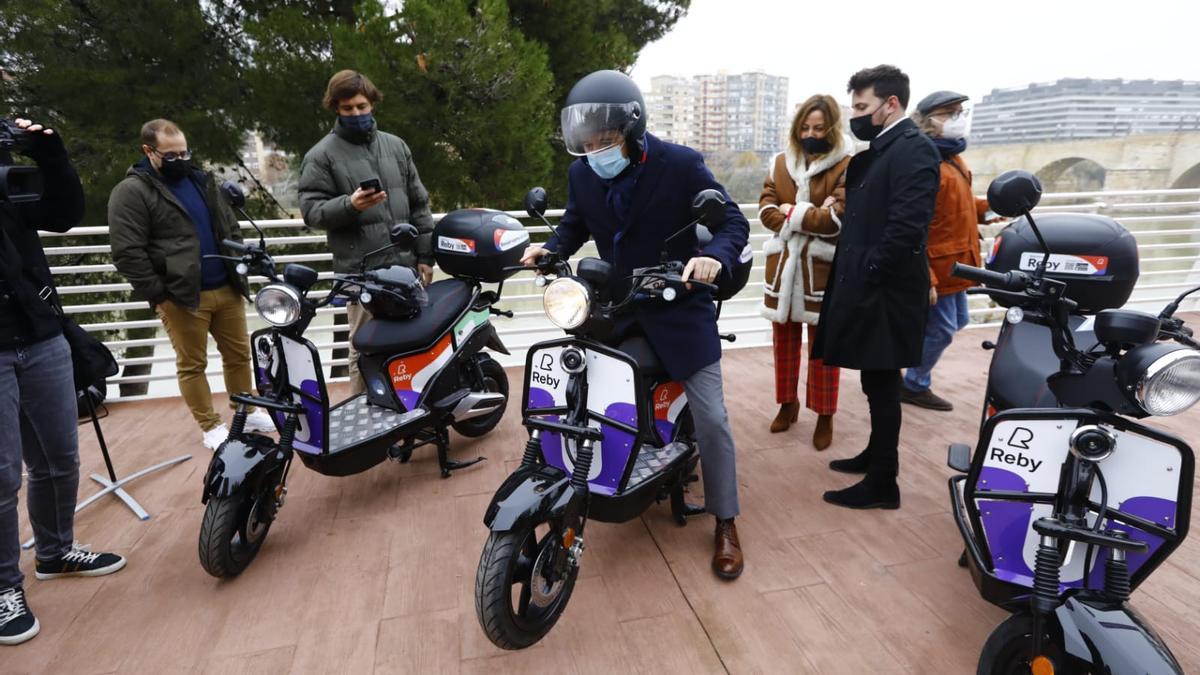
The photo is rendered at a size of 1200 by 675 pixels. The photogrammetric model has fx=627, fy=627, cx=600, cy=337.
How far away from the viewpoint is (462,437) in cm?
342

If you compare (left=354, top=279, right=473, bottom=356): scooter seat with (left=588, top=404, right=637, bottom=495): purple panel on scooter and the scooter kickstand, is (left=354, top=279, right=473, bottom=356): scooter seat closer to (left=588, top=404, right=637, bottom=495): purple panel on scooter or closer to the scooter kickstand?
the scooter kickstand

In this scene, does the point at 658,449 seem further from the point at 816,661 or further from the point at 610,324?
the point at 816,661

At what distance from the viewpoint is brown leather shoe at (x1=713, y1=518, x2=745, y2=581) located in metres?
2.14

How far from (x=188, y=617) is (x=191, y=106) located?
14.9 ft

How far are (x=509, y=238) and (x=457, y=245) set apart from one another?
9.9 inches

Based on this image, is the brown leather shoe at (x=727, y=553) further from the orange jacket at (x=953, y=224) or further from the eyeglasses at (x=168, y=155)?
the eyeglasses at (x=168, y=155)

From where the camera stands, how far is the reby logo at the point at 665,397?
7.33ft

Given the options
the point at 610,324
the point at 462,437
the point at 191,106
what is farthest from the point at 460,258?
the point at 191,106

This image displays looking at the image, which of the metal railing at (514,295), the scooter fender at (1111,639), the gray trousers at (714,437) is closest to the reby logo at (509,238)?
the metal railing at (514,295)

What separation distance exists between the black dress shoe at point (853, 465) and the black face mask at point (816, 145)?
4.61 ft

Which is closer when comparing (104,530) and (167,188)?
(104,530)

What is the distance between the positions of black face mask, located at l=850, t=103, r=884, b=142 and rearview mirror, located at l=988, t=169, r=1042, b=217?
78 cm

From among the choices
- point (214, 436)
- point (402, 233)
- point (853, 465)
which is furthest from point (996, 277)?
point (214, 436)

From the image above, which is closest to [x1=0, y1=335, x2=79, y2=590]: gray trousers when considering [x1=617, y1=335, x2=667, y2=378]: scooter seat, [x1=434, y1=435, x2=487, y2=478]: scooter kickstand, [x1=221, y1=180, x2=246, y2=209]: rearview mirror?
[x1=221, y1=180, x2=246, y2=209]: rearview mirror
